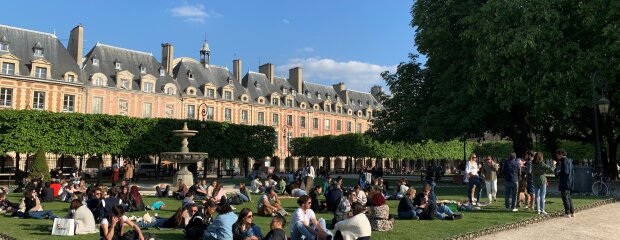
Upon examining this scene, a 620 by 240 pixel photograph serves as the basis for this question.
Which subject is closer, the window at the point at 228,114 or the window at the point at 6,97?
the window at the point at 6,97

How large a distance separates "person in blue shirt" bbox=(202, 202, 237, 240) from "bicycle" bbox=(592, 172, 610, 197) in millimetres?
16494

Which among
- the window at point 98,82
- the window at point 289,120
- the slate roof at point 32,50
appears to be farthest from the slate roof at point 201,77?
the slate roof at point 32,50

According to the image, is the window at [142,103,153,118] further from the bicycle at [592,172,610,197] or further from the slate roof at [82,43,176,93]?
the bicycle at [592,172,610,197]

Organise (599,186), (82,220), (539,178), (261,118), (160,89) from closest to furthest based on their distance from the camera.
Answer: (82,220), (539,178), (599,186), (160,89), (261,118)

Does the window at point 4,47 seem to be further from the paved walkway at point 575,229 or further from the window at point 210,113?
the paved walkway at point 575,229

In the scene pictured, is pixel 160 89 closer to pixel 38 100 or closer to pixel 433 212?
pixel 38 100

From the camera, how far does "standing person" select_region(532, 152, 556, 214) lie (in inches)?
525

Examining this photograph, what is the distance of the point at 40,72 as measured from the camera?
4534 centimetres

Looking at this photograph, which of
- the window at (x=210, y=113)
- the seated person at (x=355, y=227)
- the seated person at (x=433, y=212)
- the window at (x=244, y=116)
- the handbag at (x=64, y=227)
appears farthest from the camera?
the window at (x=244, y=116)

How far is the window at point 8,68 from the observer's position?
43156 millimetres

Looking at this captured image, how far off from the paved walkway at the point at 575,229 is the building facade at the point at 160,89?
2648 cm

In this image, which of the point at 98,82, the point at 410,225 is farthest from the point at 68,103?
the point at 410,225

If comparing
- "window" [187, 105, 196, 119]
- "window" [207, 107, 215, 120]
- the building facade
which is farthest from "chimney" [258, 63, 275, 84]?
"window" [187, 105, 196, 119]

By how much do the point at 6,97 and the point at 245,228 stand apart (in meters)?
43.0
